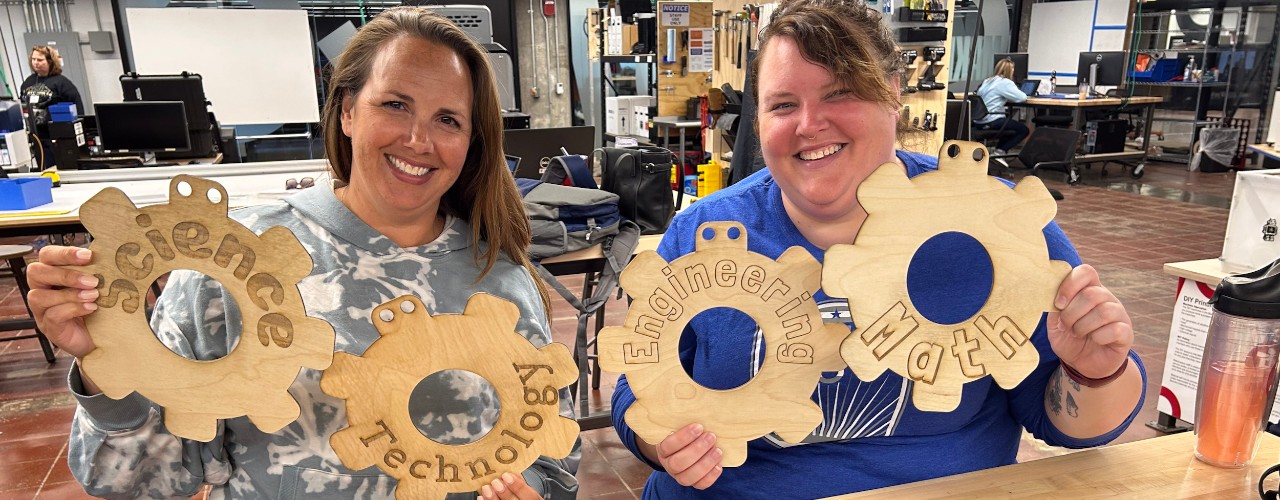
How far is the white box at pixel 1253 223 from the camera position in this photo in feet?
8.78

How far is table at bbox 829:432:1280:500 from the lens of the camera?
1.18m

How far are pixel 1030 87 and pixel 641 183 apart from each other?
9330 millimetres

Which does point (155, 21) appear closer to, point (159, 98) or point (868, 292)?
point (159, 98)

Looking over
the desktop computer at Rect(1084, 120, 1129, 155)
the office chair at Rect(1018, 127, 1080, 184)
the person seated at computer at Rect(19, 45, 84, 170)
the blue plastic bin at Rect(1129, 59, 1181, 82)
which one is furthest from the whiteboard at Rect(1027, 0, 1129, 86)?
the person seated at computer at Rect(19, 45, 84, 170)

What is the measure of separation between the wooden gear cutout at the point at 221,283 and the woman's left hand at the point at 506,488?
0.25 metres

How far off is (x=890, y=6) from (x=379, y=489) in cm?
448

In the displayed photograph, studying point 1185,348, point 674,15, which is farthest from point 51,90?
point 1185,348

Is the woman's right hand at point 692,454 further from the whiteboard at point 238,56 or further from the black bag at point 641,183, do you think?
the whiteboard at point 238,56

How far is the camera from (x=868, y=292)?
103 centimetres

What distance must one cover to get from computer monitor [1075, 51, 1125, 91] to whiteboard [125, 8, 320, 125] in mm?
9507

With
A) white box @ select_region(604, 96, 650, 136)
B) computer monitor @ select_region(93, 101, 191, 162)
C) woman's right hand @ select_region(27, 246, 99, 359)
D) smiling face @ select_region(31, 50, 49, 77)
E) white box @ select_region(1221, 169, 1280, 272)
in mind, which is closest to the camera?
woman's right hand @ select_region(27, 246, 99, 359)

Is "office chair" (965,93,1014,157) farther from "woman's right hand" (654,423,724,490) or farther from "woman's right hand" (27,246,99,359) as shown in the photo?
"woman's right hand" (27,246,99,359)

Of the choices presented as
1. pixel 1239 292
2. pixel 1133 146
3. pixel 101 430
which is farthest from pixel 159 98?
pixel 1133 146

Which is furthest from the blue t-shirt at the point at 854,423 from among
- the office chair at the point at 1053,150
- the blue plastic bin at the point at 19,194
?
the office chair at the point at 1053,150
